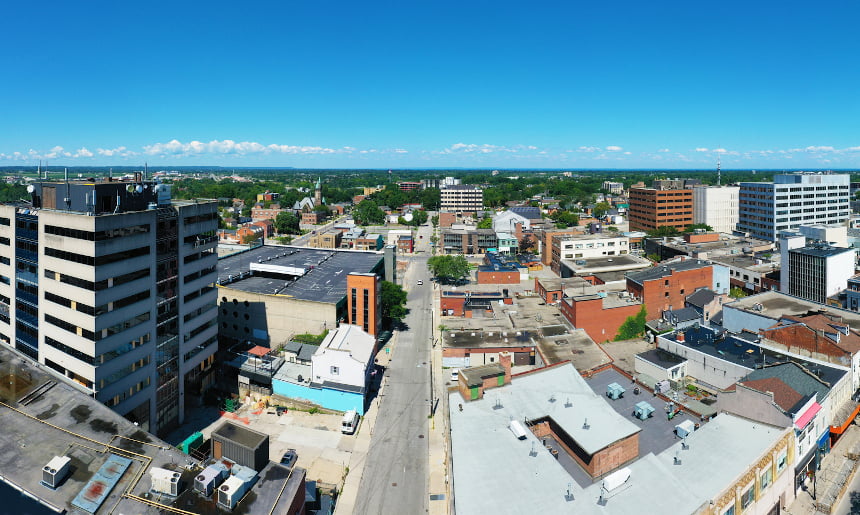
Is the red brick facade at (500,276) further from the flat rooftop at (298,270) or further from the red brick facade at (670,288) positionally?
the red brick facade at (670,288)

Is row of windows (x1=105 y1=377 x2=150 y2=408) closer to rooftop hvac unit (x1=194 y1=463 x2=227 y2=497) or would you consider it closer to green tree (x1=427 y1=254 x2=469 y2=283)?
rooftop hvac unit (x1=194 y1=463 x2=227 y2=497)

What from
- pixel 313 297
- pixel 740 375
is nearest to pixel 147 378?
pixel 313 297

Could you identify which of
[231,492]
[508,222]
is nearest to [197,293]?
[231,492]

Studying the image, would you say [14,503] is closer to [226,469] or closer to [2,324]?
[226,469]

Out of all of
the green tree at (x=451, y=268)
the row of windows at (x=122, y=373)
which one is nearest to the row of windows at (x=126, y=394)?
the row of windows at (x=122, y=373)

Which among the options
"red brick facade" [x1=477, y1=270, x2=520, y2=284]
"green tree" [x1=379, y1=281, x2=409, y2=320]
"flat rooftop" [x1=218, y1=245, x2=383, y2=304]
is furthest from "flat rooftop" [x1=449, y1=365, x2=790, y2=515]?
"red brick facade" [x1=477, y1=270, x2=520, y2=284]

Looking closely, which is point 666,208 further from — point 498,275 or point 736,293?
point 498,275
